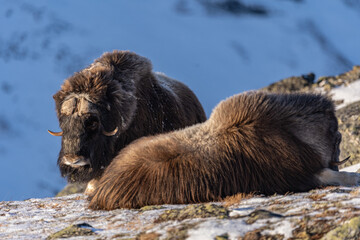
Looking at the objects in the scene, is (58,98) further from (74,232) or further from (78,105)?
(74,232)

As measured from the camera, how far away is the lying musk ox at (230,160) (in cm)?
347

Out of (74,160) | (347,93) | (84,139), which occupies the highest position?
(347,93)

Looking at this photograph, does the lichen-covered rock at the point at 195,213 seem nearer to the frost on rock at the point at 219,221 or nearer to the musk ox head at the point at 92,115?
the frost on rock at the point at 219,221

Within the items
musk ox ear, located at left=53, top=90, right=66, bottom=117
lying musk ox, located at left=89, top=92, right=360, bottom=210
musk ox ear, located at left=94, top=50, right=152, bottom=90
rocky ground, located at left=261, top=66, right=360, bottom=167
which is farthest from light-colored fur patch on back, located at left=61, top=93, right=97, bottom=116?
rocky ground, located at left=261, top=66, right=360, bottom=167

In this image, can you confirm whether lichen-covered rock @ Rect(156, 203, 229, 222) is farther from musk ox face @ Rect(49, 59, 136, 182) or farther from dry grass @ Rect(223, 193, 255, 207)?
musk ox face @ Rect(49, 59, 136, 182)

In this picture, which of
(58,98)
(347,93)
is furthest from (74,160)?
(347,93)

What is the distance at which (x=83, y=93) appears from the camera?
4.58 m

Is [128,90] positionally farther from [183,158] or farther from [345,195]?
[345,195]

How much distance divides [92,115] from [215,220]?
2.20 metres

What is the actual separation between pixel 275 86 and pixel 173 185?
9.45 meters

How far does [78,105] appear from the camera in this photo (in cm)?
449

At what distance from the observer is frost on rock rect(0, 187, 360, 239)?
7.76 feet

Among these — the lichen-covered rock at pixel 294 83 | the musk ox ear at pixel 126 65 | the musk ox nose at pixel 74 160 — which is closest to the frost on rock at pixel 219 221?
the musk ox nose at pixel 74 160

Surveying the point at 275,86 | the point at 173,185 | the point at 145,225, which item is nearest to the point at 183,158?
the point at 173,185
